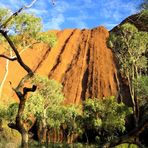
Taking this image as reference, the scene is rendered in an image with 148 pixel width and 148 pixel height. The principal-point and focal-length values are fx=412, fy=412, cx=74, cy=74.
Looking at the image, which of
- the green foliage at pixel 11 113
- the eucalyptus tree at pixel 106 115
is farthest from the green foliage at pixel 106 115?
the green foliage at pixel 11 113

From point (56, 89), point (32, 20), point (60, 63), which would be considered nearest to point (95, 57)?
point (60, 63)

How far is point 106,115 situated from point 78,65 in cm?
4925

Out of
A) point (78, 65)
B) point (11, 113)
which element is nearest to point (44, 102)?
point (11, 113)

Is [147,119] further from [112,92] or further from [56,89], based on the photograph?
[112,92]

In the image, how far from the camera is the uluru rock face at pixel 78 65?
10012 centimetres

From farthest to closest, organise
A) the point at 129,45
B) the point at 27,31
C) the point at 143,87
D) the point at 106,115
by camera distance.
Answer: the point at 129,45 < the point at 106,115 < the point at 143,87 < the point at 27,31

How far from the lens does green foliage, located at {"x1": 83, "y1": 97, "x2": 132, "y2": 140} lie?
59.4 m

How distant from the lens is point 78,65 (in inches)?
4289

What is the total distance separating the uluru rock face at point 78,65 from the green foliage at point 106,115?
33852 mm

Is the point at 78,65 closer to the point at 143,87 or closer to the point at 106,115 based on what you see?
the point at 106,115

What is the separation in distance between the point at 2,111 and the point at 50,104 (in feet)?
28.3

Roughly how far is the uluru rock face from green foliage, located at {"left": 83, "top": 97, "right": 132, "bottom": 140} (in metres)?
33.9

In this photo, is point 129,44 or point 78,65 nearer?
Result: point 129,44

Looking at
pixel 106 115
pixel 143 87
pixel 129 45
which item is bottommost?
pixel 106 115
